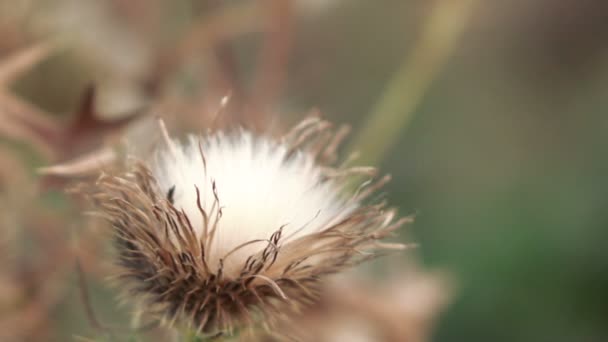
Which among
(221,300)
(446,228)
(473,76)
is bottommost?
(221,300)

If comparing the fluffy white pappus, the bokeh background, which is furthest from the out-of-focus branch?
the fluffy white pappus

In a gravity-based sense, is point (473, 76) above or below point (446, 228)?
above

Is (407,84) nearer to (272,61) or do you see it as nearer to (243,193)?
(272,61)

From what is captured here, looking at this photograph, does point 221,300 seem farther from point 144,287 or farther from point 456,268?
point 456,268

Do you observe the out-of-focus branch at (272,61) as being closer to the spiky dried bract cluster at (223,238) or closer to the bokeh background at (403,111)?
the bokeh background at (403,111)

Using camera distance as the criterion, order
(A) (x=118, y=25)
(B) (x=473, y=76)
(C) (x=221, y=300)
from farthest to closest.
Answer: (B) (x=473, y=76) → (A) (x=118, y=25) → (C) (x=221, y=300)

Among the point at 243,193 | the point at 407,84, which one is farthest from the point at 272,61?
the point at 243,193

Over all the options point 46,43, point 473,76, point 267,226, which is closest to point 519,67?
point 473,76
